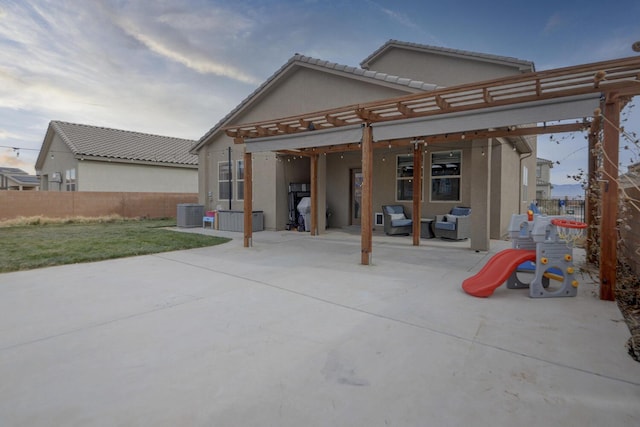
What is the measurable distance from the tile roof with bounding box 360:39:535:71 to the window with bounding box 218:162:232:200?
6971mm

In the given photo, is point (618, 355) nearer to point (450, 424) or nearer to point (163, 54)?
point (450, 424)

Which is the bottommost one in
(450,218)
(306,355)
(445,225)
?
(306,355)

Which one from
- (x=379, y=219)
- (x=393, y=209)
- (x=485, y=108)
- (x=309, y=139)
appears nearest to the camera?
(x=485, y=108)

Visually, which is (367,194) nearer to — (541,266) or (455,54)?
(541,266)

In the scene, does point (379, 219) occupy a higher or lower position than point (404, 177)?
lower

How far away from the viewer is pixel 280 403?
1832 mm

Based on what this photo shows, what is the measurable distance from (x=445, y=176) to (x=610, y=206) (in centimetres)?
599

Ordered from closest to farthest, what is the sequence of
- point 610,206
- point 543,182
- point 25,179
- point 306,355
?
1. point 306,355
2. point 610,206
3. point 543,182
4. point 25,179

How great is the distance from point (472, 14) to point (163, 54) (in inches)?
356

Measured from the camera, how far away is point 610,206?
12.0 feet

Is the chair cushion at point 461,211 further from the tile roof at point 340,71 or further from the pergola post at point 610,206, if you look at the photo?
the pergola post at point 610,206

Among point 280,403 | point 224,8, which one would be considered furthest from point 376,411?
point 224,8

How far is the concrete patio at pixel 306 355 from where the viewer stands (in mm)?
1771

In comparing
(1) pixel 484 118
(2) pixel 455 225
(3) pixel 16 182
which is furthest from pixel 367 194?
(3) pixel 16 182
